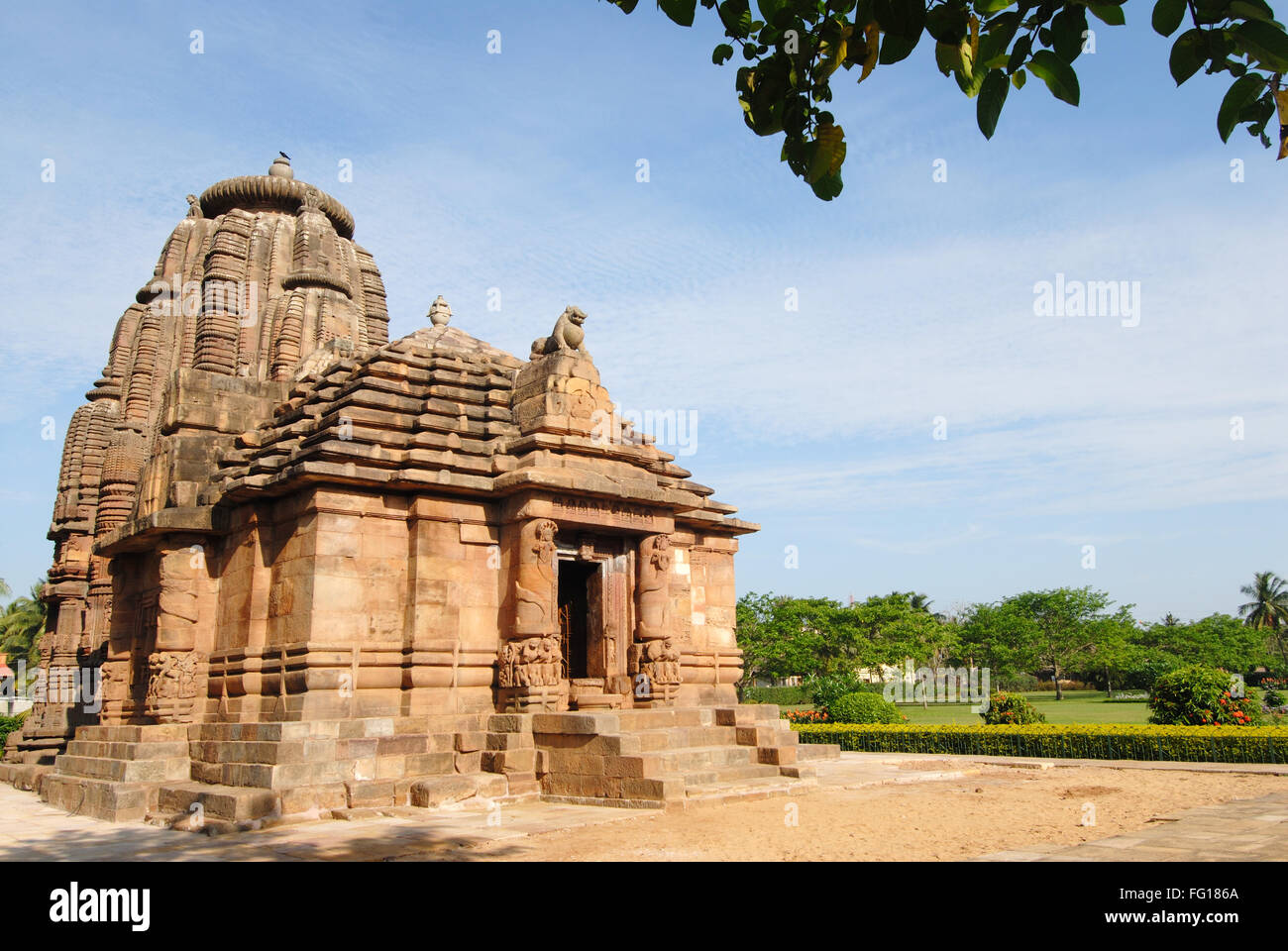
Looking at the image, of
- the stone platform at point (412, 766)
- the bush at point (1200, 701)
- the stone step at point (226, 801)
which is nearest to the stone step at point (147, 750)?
the stone platform at point (412, 766)

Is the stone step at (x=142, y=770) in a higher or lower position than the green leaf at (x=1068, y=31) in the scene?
lower

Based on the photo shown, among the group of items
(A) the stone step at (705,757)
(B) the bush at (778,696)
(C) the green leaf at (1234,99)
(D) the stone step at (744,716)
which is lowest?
(B) the bush at (778,696)

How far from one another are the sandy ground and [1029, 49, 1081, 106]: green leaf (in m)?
6.94

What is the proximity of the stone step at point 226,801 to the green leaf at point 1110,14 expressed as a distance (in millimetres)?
11345

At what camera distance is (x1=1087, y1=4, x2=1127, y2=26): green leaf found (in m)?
3.56

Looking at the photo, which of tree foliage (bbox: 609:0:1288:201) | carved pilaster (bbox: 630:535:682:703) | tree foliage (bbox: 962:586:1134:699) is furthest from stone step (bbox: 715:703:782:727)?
tree foliage (bbox: 962:586:1134:699)

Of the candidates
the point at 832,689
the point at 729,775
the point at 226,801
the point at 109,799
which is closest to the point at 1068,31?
the point at 226,801

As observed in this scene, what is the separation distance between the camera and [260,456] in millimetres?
15953

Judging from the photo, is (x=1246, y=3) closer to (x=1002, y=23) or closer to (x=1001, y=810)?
(x=1002, y=23)

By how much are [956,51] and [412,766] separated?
38.2ft

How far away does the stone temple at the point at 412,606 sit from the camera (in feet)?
42.4

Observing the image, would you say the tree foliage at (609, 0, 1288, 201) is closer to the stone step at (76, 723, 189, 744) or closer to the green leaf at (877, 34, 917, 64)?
the green leaf at (877, 34, 917, 64)

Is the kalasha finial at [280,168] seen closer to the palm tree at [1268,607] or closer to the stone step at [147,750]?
the stone step at [147,750]

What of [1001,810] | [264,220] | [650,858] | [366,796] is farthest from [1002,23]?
[264,220]
